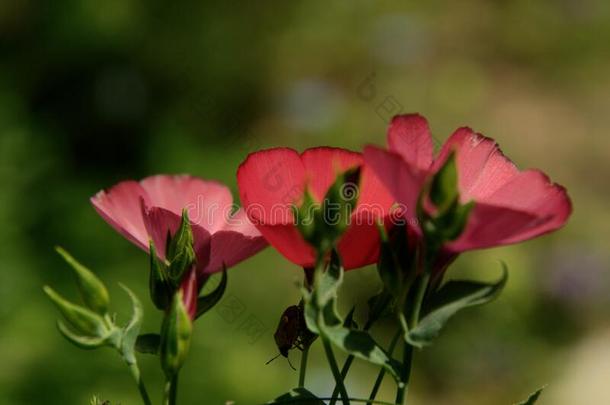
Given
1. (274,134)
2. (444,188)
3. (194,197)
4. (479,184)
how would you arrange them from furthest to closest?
(274,134) < (194,197) < (479,184) < (444,188)

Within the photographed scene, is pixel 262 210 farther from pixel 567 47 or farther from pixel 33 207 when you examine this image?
pixel 567 47

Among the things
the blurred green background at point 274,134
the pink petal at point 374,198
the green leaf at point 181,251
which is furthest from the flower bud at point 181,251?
the blurred green background at point 274,134

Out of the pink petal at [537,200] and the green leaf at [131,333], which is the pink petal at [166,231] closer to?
the green leaf at [131,333]

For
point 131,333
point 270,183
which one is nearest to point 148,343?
point 131,333

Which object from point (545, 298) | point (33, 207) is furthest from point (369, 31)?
point (33, 207)

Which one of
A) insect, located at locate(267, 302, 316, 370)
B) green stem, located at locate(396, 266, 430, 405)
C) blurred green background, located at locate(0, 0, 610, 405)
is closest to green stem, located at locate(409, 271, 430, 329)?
green stem, located at locate(396, 266, 430, 405)

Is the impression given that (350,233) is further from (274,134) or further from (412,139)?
(274,134)
